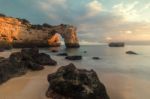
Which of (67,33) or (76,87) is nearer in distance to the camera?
(76,87)

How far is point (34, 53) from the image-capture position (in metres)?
16.5

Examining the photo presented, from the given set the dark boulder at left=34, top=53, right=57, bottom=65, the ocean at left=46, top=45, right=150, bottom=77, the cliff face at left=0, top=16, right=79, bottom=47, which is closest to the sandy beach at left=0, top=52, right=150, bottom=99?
the ocean at left=46, top=45, right=150, bottom=77

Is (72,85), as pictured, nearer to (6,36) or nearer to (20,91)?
(20,91)

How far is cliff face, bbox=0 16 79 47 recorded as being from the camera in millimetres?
49312

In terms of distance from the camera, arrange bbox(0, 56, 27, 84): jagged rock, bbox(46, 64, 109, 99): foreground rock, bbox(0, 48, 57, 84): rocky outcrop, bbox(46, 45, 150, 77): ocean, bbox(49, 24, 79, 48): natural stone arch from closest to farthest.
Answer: bbox(46, 64, 109, 99): foreground rock
bbox(0, 56, 27, 84): jagged rock
bbox(0, 48, 57, 84): rocky outcrop
bbox(46, 45, 150, 77): ocean
bbox(49, 24, 79, 48): natural stone arch

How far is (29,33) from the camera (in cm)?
6047

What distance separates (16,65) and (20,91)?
12.8 feet

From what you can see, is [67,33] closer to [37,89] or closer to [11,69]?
[11,69]

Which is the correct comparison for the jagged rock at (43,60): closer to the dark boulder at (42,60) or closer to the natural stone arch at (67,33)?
the dark boulder at (42,60)

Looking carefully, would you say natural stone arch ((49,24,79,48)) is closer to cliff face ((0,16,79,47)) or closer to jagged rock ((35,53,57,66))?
cliff face ((0,16,79,47))

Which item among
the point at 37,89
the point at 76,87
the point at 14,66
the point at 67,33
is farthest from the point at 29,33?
the point at 76,87

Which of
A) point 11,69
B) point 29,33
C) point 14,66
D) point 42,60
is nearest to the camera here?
point 11,69

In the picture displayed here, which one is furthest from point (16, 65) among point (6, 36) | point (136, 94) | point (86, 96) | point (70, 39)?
point (70, 39)

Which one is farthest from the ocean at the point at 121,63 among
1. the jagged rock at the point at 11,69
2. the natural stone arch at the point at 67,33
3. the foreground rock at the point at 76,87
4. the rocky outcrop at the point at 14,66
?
the natural stone arch at the point at 67,33
